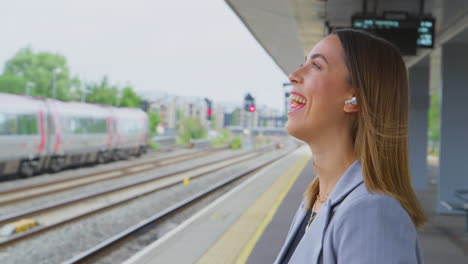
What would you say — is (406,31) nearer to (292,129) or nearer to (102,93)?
(292,129)

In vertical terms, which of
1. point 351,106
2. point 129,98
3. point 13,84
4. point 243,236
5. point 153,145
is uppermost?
point 13,84

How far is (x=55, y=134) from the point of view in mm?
20172

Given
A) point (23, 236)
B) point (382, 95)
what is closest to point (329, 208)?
point (382, 95)

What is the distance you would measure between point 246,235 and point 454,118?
585 centimetres

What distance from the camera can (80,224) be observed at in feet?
34.5

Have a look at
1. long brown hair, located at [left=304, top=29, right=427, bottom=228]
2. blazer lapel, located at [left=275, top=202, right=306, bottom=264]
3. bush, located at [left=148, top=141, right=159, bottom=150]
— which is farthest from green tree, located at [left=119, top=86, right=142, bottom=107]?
long brown hair, located at [left=304, top=29, right=427, bottom=228]

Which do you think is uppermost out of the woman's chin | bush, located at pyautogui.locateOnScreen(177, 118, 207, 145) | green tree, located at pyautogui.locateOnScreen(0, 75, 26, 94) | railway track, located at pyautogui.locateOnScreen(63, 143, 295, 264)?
green tree, located at pyautogui.locateOnScreen(0, 75, 26, 94)

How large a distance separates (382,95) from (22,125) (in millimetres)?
18219

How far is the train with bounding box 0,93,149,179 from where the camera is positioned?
17.1 meters

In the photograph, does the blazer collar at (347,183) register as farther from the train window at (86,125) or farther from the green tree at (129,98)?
the green tree at (129,98)

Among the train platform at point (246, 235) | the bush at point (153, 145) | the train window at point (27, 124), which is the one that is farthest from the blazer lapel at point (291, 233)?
the bush at point (153, 145)

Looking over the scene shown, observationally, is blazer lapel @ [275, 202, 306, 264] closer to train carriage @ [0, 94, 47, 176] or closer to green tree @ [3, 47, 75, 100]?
train carriage @ [0, 94, 47, 176]

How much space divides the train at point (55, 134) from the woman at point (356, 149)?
1703 centimetres

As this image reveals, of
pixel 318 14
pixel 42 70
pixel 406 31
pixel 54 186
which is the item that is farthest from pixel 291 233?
pixel 42 70
